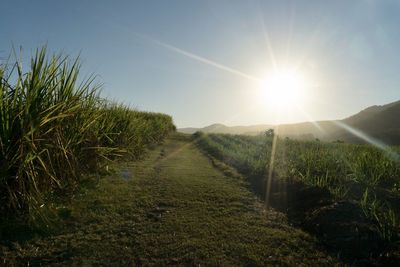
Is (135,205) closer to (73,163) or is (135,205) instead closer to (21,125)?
(73,163)

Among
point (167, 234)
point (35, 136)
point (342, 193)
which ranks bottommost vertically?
point (167, 234)

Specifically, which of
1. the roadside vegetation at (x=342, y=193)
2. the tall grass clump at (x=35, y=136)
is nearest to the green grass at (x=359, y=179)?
the roadside vegetation at (x=342, y=193)

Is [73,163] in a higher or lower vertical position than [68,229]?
higher

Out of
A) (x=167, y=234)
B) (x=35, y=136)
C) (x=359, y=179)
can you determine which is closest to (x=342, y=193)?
(x=359, y=179)

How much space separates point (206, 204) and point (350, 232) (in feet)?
9.06

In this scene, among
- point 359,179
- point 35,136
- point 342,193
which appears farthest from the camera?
point 359,179

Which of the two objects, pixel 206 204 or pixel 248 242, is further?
pixel 206 204

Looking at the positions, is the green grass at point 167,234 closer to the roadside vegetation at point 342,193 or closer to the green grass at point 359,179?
the roadside vegetation at point 342,193

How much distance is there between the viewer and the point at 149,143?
16.7 meters

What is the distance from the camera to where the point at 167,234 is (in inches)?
185

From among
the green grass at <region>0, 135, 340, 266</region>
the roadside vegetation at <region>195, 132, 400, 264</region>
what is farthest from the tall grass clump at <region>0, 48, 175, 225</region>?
the roadside vegetation at <region>195, 132, 400, 264</region>

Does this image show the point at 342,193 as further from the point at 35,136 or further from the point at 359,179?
the point at 35,136

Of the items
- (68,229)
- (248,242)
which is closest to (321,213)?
(248,242)

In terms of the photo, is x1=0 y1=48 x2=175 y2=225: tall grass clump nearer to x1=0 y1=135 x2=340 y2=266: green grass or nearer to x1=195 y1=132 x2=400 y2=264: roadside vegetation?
x1=0 y1=135 x2=340 y2=266: green grass
